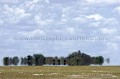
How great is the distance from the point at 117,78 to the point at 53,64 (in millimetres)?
49603

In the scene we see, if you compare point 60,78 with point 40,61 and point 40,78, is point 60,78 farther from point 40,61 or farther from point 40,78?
point 40,61

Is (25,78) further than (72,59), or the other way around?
(72,59)

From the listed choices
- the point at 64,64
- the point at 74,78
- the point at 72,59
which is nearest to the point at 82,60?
the point at 72,59

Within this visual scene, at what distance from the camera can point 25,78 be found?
60938 mm

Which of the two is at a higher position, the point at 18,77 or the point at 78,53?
the point at 78,53

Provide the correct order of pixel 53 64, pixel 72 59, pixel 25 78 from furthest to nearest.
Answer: pixel 72 59
pixel 53 64
pixel 25 78

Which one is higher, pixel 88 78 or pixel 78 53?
pixel 78 53

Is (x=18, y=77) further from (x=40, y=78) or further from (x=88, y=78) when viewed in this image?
(x=88, y=78)

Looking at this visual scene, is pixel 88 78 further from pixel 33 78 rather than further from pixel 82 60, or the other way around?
pixel 82 60

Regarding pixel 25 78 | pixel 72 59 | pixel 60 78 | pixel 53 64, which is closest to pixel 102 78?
pixel 60 78

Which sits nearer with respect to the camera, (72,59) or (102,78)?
(102,78)

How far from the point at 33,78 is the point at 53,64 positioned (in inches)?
1926

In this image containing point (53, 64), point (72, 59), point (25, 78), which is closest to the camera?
point (25, 78)

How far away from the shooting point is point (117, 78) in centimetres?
6147
